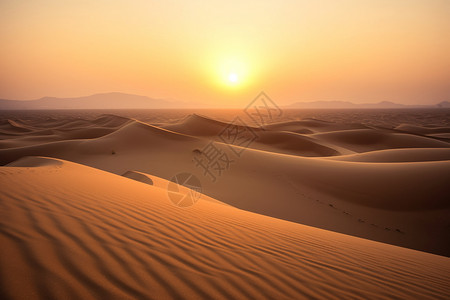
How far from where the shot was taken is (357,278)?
7.38ft

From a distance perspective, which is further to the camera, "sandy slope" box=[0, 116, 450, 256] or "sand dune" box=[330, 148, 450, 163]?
"sand dune" box=[330, 148, 450, 163]

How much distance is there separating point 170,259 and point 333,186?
24.9 feet

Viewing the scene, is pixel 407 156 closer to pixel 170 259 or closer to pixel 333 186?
pixel 333 186

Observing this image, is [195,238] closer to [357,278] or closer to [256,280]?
[256,280]

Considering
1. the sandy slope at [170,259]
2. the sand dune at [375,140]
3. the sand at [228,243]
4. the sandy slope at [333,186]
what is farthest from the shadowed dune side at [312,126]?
the sandy slope at [170,259]

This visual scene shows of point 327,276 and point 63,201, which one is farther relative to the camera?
point 63,201

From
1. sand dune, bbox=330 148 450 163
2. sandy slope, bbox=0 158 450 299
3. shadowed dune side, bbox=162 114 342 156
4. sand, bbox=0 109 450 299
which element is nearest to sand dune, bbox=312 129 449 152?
shadowed dune side, bbox=162 114 342 156

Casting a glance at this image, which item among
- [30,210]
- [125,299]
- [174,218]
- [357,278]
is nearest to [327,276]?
[357,278]

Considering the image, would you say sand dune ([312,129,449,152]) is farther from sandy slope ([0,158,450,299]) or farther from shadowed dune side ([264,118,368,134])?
sandy slope ([0,158,450,299])

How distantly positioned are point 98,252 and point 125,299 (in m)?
0.68

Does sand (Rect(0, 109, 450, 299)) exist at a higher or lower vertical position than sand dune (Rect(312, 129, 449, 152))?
lower

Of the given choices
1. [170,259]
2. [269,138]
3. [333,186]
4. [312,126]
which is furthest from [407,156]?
[312,126]

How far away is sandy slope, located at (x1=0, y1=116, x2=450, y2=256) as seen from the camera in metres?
5.85

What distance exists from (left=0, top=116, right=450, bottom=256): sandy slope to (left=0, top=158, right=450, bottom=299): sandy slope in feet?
9.36
